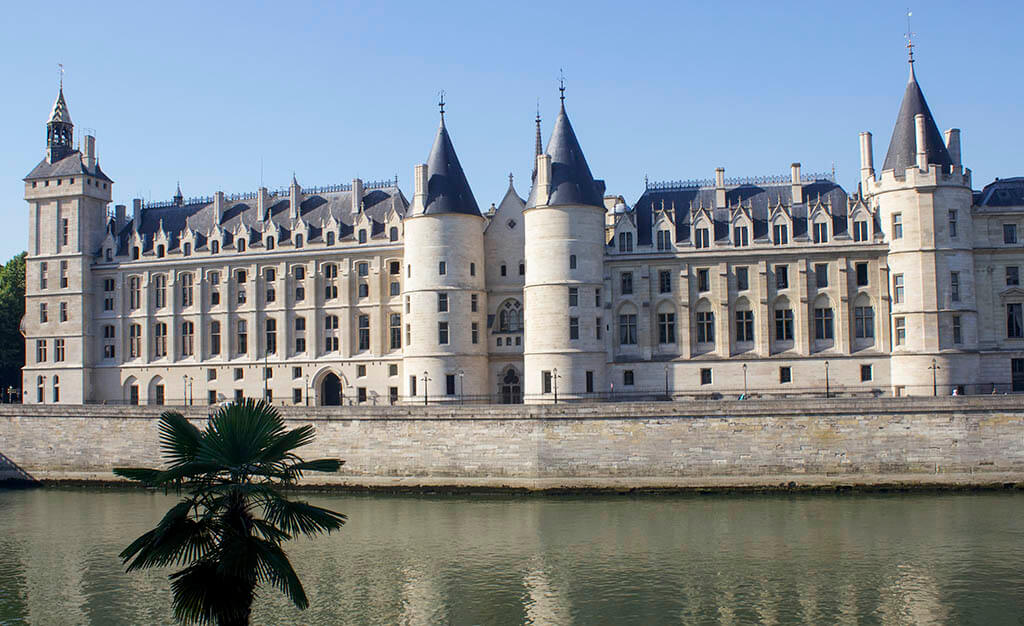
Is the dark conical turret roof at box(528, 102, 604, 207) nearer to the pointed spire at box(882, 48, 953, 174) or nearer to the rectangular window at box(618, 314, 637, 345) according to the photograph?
the rectangular window at box(618, 314, 637, 345)

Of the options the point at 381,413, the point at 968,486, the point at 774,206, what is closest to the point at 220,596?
the point at 381,413

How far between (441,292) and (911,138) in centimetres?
2708

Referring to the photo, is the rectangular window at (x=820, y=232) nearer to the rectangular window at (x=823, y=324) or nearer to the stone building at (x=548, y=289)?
the stone building at (x=548, y=289)

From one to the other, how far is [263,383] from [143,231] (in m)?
14.8

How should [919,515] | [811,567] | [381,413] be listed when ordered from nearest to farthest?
[811,567] < [919,515] < [381,413]

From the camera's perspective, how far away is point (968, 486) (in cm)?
4200

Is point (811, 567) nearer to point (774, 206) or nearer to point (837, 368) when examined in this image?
point (837, 368)

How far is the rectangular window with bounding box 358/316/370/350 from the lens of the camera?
60.3 meters

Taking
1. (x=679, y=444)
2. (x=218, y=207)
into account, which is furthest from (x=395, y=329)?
(x=679, y=444)

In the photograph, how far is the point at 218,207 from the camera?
214 ft

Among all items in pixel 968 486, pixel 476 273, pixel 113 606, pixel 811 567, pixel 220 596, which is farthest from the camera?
pixel 476 273

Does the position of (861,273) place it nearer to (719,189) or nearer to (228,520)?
(719,189)

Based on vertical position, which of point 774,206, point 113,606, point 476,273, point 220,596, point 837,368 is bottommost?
point 113,606

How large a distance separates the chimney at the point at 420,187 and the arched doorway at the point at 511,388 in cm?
1107
